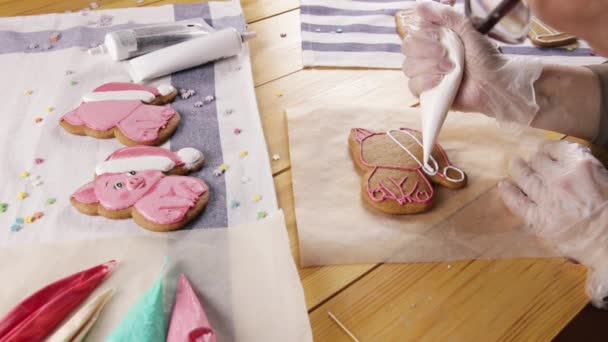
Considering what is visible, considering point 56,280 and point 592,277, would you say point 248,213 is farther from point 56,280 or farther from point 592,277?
point 592,277

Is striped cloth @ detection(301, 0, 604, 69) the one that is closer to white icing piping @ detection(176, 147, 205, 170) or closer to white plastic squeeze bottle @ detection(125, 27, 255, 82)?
white plastic squeeze bottle @ detection(125, 27, 255, 82)

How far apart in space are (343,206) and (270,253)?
0.11 m

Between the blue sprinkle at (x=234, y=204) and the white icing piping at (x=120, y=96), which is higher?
the white icing piping at (x=120, y=96)

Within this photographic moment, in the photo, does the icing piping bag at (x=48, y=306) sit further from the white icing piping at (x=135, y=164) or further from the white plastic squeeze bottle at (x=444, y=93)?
the white plastic squeeze bottle at (x=444, y=93)

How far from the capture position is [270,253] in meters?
0.57

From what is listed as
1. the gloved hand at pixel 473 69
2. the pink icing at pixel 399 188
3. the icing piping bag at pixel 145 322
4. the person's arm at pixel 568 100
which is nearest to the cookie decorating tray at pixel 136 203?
the icing piping bag at pixel 145 322

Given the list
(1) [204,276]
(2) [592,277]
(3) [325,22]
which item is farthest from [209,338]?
(3) [325,22]

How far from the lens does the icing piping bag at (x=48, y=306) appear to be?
19.0 inches

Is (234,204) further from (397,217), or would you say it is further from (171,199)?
(397,217)

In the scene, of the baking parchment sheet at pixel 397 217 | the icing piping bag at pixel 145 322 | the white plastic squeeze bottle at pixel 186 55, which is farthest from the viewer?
the white plastic squeeze bottle at pixel 186 55

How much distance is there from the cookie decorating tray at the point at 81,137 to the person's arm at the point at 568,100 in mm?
363

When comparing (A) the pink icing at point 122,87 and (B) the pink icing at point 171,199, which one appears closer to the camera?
(B) the pink icing at point 171,199

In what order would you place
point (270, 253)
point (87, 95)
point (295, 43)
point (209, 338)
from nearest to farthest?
point (209, 338), point (270, 253), point (87, 95), point (295, 43)

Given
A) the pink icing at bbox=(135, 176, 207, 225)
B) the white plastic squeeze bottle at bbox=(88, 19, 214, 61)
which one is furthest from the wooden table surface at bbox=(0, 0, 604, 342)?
the white plastic squeeze bottle at bbox=(88, 19, 214, 61)
